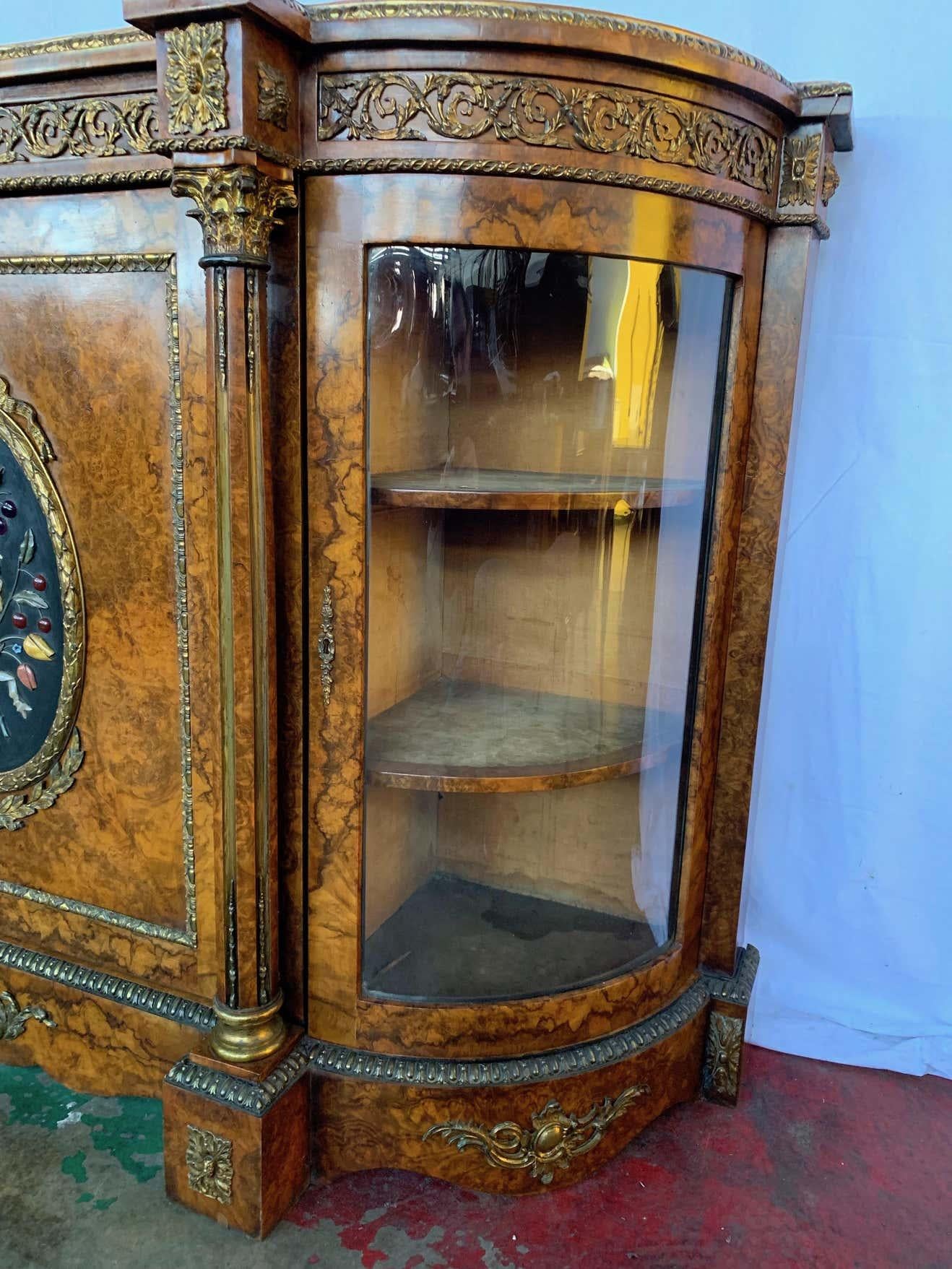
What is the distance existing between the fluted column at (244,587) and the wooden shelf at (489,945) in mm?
170

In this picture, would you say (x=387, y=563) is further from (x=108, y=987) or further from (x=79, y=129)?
(x=108, y=987)

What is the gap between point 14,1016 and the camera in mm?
1527

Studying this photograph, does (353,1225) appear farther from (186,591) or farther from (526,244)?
(526,244)

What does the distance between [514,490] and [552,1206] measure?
1.01 m

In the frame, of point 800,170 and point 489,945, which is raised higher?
point 800,170

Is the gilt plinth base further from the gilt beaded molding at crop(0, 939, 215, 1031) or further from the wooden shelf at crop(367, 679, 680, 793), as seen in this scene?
the wooden shelf at crop(367, 679, 680, 793)

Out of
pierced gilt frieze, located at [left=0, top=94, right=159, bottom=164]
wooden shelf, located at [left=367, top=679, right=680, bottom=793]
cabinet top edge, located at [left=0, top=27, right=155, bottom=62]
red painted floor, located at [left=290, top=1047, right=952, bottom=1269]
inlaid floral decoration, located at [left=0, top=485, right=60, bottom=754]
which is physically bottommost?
red painted floor, located at [left=290, top=1047, right=952, bottom=1269]

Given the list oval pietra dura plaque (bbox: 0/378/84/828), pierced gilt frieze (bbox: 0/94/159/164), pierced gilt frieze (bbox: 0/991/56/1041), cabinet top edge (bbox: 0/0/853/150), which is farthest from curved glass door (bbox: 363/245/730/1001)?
pierced gilt frieze (bbox: 0/991/56/1041)

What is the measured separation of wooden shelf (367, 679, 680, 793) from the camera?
1310mm

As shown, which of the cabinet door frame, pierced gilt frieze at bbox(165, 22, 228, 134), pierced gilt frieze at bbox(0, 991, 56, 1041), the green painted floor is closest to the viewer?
pierced gilt frieze at bbox(165, 22, 228, 134)

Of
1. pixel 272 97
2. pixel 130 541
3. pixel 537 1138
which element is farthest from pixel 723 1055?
pixel 272 97

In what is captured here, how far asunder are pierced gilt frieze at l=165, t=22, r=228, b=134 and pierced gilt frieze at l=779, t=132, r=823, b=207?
0.76m

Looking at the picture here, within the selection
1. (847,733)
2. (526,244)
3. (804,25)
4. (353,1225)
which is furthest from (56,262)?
(847,733)

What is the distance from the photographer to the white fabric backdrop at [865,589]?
1.52 m
